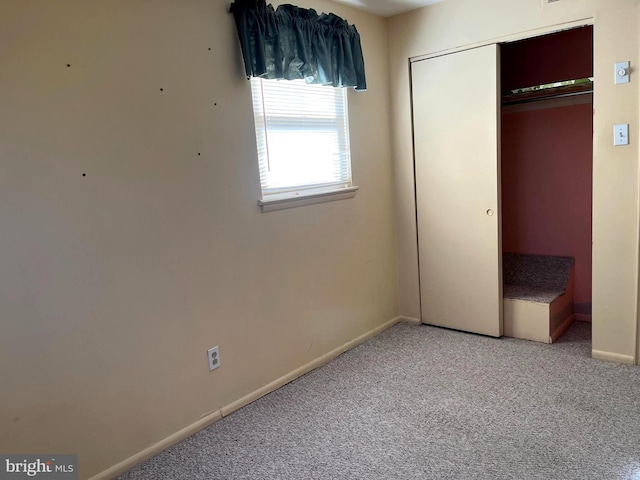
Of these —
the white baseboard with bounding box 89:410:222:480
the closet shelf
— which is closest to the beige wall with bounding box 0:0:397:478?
the white baseboard with bounding box 89:410:222:480

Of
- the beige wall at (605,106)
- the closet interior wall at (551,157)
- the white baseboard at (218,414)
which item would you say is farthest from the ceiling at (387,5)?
the white baseboard at (218,414)

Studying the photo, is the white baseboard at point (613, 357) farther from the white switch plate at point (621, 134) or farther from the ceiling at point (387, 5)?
the ceiling at point (387, 5)

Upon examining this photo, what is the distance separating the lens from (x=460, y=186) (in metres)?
3.30

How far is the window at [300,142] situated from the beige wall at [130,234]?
0.37ft

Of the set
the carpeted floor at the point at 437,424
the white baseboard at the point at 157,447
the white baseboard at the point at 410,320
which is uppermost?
the white baseboard at the point at 410,320

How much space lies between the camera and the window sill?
2660 mm

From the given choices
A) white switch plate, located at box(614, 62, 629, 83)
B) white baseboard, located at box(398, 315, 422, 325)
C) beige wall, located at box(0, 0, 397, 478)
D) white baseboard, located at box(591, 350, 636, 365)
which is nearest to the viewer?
beige wall, located at box(0, 0, 397, 478)

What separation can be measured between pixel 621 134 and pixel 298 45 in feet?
5.93

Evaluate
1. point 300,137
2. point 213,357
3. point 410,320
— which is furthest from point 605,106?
point 213,357

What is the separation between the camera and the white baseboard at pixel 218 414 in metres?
2.09

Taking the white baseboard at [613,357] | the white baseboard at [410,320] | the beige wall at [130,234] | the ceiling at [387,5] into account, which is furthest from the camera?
the white baseboard at [410,320]

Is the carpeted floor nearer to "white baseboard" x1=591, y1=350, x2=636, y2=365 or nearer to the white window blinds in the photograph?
"white baseboard" x1=591, y1=350, x2=636, y2=365

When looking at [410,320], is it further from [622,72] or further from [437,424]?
[622,72]

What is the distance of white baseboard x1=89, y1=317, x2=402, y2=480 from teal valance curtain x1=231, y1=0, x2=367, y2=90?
166 centimetres
